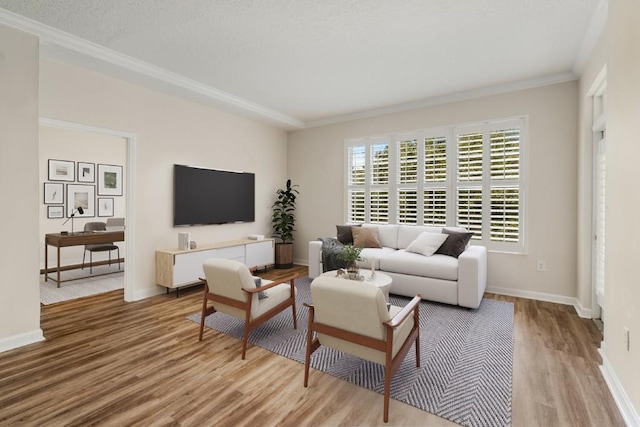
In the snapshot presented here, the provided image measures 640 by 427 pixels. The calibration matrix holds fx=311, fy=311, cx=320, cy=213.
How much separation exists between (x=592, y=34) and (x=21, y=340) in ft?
19.6

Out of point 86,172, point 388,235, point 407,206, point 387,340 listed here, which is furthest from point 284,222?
point 387,340

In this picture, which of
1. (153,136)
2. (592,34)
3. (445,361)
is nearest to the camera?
(445,361)

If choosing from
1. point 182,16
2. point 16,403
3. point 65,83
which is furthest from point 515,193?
point 65,83

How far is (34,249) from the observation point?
9.61ft

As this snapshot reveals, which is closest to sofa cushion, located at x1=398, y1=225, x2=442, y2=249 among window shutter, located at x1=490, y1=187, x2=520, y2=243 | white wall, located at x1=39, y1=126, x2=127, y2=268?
window shutter, located at x1=490, y1=187, x2=520, y2=243

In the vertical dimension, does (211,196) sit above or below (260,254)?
above

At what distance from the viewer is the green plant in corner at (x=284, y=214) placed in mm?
6211

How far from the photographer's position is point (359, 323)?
2023 mm

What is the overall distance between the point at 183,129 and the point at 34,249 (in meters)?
2.44

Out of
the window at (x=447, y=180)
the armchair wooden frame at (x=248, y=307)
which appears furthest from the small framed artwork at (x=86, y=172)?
the window at (x=447, y=180)

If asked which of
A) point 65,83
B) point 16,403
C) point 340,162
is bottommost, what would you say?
point 16,403

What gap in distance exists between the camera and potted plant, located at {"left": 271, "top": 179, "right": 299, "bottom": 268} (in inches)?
238

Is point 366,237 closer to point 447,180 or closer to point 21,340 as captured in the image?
point 447,180

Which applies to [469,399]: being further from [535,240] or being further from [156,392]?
[535,240]
